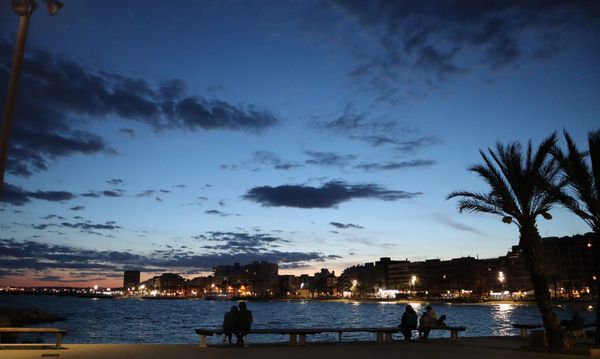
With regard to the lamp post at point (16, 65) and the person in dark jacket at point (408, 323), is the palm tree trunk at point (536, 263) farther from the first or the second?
the lamp post at point (16, 65)

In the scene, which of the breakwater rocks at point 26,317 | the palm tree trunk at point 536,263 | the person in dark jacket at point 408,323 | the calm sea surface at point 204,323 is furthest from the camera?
the breakwater rocks at point 26,317

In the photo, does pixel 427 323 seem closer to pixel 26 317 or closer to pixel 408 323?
pixel 408 323

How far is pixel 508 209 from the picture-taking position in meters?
18.8

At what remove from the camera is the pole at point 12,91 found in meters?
8.34

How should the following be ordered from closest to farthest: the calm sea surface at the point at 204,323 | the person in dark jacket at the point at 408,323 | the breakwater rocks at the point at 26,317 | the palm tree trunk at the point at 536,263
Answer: the palm tree trunk at the point at 536,263 → the person in dark jacket at the point at 408,323 → the calm sea surface at the point at 204,323 → the breakwater rocks at the point at 26,317

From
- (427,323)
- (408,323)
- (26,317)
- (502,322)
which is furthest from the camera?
(26,317)

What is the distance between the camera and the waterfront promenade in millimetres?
14695

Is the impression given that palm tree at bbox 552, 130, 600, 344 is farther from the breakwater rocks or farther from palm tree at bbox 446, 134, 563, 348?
the breakwater rocks

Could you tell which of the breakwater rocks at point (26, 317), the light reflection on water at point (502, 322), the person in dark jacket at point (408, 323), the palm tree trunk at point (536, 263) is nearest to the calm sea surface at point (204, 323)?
the light reflection on water at point (502, 322)

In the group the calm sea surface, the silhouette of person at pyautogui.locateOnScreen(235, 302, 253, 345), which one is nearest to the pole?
the silhouette of person at pyautogui.locateOnScreen(235, 302, 253, 345)

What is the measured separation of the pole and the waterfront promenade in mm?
7598

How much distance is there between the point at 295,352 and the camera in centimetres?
1599

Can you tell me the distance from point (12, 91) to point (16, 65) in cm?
45

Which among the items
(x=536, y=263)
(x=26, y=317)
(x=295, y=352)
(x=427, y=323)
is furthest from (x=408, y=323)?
(x=26, y=317)
